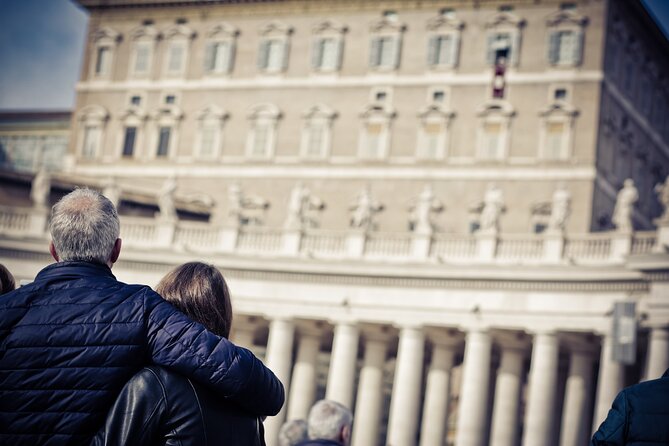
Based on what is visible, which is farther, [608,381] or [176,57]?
[176,57]

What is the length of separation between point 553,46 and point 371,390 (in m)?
19.1

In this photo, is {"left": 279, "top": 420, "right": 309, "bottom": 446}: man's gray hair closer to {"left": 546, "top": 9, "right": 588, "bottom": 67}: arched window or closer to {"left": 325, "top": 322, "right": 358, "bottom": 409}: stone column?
{"left": 325, "top": 322, "right": 358, "bottom": 409}: stone column

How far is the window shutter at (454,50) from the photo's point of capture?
5762 cm

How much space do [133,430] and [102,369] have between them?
345 mm

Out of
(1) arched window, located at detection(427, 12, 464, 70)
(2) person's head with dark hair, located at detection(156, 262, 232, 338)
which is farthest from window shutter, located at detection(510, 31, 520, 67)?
(2) person's head with dark hair, located at detection(156, 262, 232, 338)

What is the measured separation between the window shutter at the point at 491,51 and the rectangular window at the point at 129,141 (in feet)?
63.2

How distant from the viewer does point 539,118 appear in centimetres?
5509

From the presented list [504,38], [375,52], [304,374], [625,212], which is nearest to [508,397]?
[625,212]

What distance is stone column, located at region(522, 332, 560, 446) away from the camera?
1581 inches

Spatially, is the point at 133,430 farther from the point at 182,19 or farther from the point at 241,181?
the point at 182,19

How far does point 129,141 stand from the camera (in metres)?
64.2

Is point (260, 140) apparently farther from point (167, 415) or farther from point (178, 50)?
point (167, 415)

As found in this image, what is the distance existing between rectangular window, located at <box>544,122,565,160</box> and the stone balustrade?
38.9 feet

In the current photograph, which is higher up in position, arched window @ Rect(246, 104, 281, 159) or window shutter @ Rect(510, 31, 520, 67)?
window shutter @ Rect(510, 31, 520, 67)
